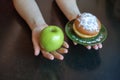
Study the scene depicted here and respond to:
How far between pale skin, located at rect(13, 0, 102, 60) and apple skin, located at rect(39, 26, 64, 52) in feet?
0.11

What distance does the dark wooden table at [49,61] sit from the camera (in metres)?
0.90

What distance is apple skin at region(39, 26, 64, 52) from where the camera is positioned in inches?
36.1

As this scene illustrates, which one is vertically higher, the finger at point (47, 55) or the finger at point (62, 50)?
the finger at point (47, 55)

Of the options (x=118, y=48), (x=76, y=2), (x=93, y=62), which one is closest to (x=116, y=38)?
(x=118, y=48)

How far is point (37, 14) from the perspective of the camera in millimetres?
1130

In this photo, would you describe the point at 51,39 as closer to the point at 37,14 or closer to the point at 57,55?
the point at 57,55

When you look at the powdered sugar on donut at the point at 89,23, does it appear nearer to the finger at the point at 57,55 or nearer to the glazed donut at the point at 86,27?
the glazed donut at the point at 86,27

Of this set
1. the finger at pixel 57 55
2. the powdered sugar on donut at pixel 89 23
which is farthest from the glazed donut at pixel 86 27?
the finger at pixel 57 55

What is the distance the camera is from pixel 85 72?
0.92 metres

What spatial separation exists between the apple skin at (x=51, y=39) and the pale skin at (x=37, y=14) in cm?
3

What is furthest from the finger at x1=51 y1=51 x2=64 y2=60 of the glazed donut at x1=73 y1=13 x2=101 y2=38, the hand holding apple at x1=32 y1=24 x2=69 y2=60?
the glazed donut at x1=73 y1=13 x2=101 y2=38

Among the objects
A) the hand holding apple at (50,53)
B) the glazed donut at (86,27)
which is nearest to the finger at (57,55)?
the hand holding apple at (50,53)

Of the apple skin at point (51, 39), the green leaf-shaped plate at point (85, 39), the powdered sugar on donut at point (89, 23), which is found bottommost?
the green leaf-shaped plate at point (85, 39)

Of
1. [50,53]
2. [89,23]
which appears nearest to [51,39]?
[50,53]
